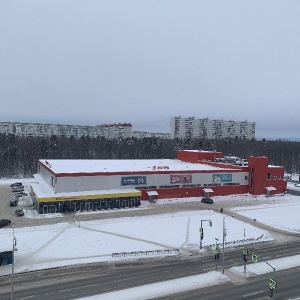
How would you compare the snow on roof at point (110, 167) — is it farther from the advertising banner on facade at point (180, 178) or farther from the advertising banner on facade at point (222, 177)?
Result: the advertising banner on facade at point (222, 177)

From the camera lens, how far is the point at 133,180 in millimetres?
62844

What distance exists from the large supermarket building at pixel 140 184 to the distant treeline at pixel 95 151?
1308 inches

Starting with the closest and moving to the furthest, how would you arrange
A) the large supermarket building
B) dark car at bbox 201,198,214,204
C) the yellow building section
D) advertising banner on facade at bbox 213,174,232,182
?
the yellow building section, the large supermarket building, dark car at bbox 201,198,214,204, advertising banner on facade at bbox 213,174,232,182

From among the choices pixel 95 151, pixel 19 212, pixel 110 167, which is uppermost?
pixel 95 151

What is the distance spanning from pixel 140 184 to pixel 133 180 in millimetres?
1584

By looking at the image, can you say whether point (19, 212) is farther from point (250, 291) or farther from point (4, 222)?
point (250, 291)

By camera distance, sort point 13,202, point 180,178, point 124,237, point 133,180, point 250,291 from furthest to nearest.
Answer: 1. point 180,178
2. point 133,180
3. point 13,202
4. point 124,237
5. point 250,291

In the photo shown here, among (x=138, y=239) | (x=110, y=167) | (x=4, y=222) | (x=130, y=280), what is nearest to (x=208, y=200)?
(x=110, y=167)

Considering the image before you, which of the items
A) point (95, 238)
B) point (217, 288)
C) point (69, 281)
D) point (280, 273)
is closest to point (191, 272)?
point (217, 288)

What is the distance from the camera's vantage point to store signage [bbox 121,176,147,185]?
204ft

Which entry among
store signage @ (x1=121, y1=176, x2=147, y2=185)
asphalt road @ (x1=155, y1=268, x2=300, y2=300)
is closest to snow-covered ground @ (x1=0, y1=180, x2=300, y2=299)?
asphalt road @ (x1=155, y1=268, x2=300, y2=300)

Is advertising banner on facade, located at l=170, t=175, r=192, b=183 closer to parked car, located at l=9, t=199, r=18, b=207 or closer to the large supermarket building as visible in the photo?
the large supermarket building

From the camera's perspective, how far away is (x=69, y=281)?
2809 cm

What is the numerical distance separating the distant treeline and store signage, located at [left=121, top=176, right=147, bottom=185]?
50.6 meters
